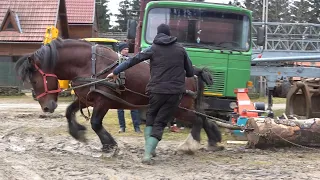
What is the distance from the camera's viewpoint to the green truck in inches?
435

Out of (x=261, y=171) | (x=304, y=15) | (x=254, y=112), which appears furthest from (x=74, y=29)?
(x=261, y=171)

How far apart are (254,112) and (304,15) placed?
5524cm

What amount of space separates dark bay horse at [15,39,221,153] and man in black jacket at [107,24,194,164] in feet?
1.95

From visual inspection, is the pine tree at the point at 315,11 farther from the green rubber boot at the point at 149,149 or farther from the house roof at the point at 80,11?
the green rubber boot at the point at 149,149

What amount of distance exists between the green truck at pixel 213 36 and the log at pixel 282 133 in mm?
2718

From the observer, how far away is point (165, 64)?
7059mm

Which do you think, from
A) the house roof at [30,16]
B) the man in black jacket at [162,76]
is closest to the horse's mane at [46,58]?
the man in black jacket at [162,76]

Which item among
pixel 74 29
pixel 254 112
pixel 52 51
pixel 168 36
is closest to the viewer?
pixel 168 36

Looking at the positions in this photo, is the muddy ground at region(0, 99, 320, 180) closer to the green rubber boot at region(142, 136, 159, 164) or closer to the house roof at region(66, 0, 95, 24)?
the green rubber boot at region(142, 136, 159, 164)

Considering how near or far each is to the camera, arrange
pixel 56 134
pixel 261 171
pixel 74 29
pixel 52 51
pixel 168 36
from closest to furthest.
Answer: pixel 261 171 → pixel 168 36 → pixel 52 51 → pixel 56 134 → pixel 74 29

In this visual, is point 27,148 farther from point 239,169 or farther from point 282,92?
point 282,92

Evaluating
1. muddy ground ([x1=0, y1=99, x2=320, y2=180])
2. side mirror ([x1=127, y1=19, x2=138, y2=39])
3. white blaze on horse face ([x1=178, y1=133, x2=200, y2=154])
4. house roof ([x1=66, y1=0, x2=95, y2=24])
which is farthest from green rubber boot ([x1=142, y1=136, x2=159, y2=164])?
house roof ([x1=66, y1=0, x2=95, y2=24])

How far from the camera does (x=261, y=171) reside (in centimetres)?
654

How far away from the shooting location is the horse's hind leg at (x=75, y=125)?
828 cm
